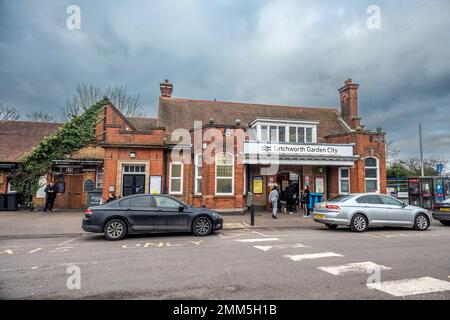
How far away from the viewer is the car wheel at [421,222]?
37.2 ft

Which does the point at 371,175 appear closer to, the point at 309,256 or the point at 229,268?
the point at 309,256

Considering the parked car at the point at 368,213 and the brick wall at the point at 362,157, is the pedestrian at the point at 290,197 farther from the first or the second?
the parked car at the point at 368,213

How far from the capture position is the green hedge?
1836 cm

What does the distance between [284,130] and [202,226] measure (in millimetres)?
11229

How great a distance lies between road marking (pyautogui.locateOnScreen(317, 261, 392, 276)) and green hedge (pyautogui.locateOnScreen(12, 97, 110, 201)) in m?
18.5

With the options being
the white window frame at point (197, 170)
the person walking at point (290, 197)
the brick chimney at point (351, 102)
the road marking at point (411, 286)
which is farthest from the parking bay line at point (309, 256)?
the brick chimney at point (351, 102)

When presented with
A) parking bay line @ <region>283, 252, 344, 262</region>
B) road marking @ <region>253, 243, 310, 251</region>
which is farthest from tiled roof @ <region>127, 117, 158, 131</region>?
parking bay line @ <region>283, 252, 344, 262</region>

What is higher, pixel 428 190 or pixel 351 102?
pixel 351 102

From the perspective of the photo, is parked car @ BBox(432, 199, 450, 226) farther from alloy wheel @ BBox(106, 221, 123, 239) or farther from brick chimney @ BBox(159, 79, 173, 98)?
brick chimney @ BBox(159, 79, 173, 98)

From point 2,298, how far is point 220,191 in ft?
39.7

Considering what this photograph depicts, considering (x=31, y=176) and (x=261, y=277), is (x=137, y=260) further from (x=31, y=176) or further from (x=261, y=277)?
(x=31, y=176)

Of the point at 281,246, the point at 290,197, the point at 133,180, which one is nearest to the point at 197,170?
the point at 133,180

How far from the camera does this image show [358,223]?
10.7 metres

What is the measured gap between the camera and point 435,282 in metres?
4.77
